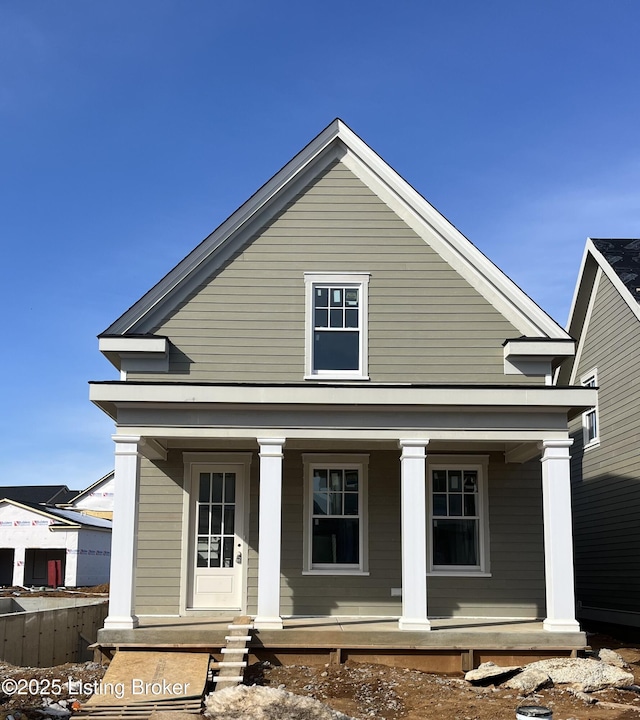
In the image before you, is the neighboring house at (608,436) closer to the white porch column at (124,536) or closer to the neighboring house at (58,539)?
the white porch column at (124,536)

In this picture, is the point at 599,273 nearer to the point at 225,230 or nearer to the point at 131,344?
the point at 225,230

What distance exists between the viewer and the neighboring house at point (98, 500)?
167 ft

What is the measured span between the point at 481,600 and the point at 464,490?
1.76 meters

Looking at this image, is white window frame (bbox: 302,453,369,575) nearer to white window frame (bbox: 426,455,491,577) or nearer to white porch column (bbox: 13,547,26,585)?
white window frame (bbox: 426,455,491,577)

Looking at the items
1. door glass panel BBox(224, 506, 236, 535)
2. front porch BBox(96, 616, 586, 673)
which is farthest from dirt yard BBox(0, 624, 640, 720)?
door glass panel BBox(224, 506, 236, 535)

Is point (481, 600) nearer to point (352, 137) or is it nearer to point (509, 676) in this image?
point (509, 676)

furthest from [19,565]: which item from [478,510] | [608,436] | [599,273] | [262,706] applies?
[262,706]

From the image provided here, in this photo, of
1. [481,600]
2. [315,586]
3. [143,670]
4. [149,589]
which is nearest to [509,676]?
[481,600]

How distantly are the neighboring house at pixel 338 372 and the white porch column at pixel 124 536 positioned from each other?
934 mm

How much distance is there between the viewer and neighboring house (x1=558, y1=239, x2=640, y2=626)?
16.9m

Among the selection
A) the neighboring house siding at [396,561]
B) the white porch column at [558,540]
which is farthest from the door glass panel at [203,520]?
the white porch column at [558,540]

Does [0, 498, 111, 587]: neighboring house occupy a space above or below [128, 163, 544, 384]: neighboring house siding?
below

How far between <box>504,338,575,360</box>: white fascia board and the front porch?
413cm

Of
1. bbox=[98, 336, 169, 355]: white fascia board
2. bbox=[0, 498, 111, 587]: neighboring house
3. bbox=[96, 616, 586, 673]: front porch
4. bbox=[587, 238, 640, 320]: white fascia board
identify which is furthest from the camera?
bbox=[0, 498, 111, 587]: neighboring house
